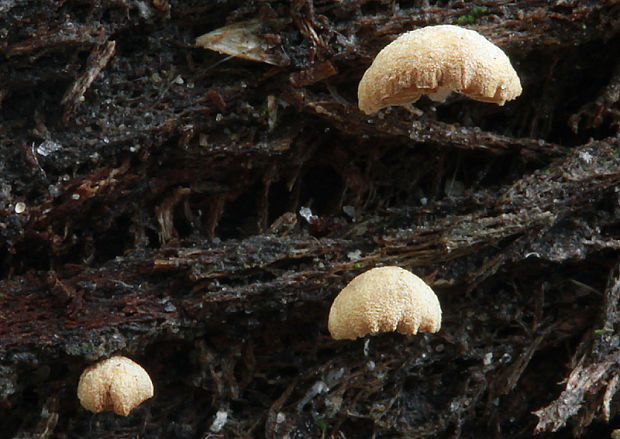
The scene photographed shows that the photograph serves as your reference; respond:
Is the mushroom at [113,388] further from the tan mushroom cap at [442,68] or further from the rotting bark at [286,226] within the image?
the tan mushroom cap at [442,68]

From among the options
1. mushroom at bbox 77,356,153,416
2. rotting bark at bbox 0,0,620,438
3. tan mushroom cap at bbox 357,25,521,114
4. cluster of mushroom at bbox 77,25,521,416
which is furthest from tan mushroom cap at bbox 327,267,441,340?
mushroom at bbox 77,356,153,416

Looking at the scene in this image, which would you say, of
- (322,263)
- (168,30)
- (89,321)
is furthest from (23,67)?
(322,263)

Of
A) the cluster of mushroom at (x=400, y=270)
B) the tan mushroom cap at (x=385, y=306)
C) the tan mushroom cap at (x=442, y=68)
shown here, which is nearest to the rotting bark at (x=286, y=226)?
the cluster of mushroom at (x=400, y=270)

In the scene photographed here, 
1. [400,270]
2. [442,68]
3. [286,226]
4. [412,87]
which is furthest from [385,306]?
[442,68]

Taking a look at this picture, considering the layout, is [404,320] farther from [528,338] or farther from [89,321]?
[89,321]

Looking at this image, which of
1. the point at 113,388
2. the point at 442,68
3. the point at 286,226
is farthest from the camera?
the point at 286,226

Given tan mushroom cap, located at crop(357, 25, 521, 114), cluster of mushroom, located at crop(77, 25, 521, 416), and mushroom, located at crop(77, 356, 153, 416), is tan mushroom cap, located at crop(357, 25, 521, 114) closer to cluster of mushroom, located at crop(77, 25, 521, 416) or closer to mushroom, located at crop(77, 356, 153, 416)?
cluster of mushroom, located at crop(77, 25, 521, 416)

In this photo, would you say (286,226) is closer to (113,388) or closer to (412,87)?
(412,87)
